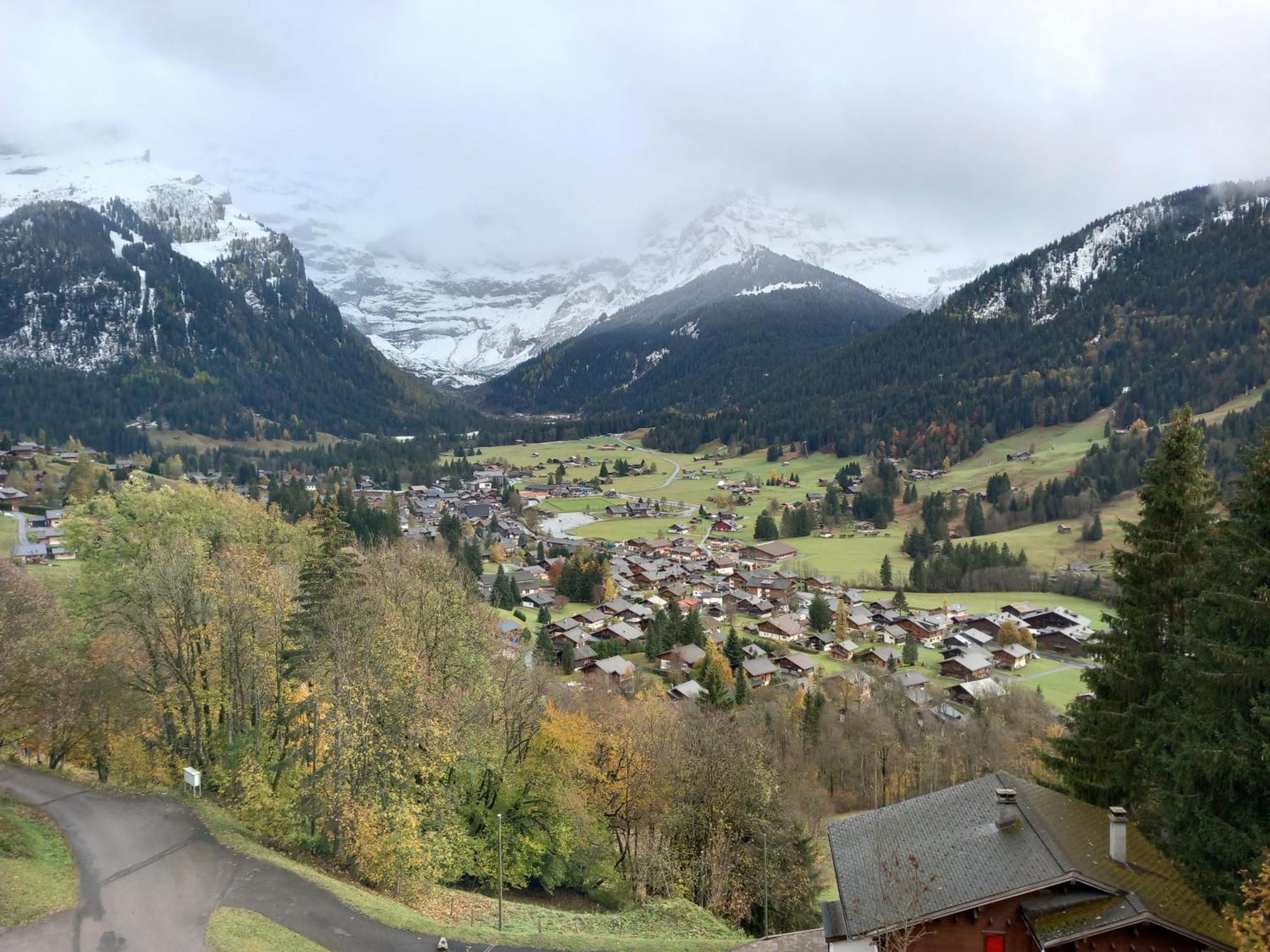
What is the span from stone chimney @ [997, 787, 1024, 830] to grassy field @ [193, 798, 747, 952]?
9672mm

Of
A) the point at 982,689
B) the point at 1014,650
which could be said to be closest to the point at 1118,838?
the point at 982,689

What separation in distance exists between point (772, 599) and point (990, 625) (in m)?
26.0

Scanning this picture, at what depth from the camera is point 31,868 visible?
67.2 ft

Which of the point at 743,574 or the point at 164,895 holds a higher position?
the point at 164,895

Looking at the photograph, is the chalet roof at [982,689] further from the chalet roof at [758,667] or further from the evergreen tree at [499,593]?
the evergreen tree at [499,593]

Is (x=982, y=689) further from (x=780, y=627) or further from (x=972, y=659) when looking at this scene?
(x=780, y=627)

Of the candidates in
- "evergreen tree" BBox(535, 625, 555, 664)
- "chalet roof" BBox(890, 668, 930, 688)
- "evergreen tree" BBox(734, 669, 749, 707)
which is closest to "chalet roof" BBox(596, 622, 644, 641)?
"evergreen tree" BBox(535, 625, 555, 664)

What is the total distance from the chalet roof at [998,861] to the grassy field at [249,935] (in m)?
12.8

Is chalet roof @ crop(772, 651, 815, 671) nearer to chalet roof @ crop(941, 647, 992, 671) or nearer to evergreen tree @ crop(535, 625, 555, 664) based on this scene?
chalet roof @ crop(941, 647, 992, 671)

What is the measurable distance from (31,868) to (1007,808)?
2425cm

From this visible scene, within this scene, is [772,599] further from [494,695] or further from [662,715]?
[494,695]

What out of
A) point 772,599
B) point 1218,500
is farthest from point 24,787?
point 772,599

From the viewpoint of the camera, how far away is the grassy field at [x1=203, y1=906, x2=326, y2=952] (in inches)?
721

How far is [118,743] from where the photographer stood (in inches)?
1174
